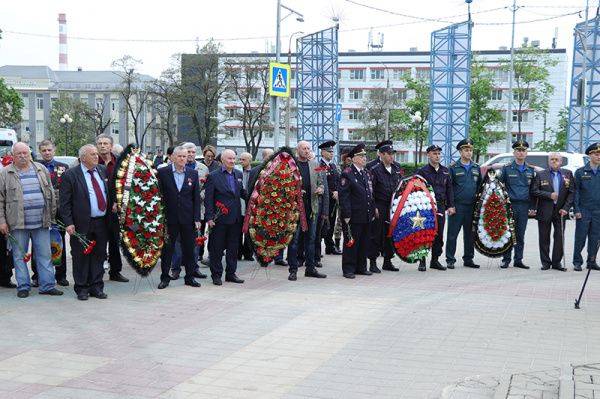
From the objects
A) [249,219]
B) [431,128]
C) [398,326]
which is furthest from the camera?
[431,128]

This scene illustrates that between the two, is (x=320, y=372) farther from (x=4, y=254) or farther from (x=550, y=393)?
(x=4, y=254)

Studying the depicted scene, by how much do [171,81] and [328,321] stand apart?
5119 centimetres

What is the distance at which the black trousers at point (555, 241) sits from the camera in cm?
1191

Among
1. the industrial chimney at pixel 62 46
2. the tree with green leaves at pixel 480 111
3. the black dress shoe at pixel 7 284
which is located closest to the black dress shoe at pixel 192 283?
the black dress shoe at pixel 7 284

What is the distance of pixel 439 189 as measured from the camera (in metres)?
11.8

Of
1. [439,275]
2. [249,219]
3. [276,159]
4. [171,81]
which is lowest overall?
[439,275]

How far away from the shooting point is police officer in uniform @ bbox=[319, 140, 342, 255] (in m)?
11.8

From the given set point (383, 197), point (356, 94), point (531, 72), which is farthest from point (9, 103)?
point (383, 197)

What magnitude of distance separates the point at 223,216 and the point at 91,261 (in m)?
1.92

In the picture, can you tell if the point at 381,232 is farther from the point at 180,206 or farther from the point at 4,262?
the point at 4,262

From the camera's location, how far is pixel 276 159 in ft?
35.0

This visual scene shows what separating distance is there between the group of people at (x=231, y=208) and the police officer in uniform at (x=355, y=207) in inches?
0.7

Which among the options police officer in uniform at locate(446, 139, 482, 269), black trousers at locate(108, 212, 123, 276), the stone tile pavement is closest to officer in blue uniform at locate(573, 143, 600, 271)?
police officer in uniform at locate(446, 139, 482, 269)

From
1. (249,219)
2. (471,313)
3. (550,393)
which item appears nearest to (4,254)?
(249,219)
